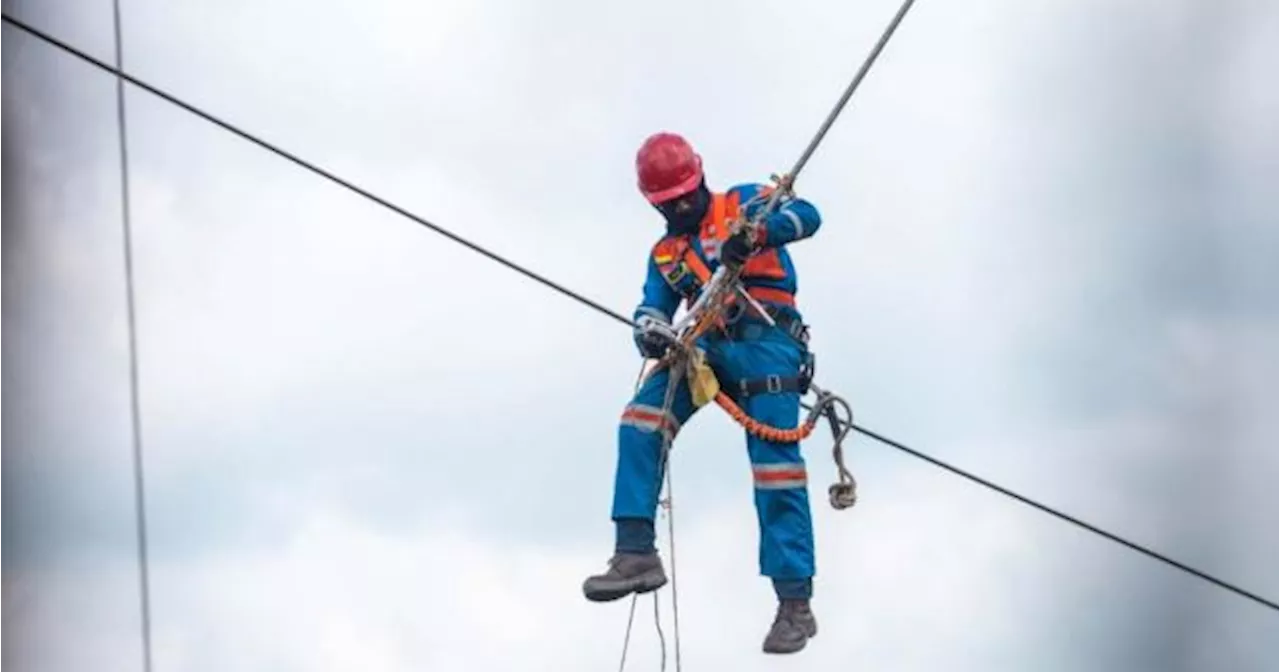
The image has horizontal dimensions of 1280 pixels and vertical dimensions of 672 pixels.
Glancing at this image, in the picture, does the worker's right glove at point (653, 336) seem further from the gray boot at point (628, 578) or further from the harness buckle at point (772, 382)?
the gray boot at point (628, 578)

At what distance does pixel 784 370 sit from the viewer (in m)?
11.7

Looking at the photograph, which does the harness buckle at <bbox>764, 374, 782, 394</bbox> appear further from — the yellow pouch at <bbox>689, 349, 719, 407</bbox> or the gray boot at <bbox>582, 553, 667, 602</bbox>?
the gray boot at <bbox>582, 553, 667, 602</bbox>

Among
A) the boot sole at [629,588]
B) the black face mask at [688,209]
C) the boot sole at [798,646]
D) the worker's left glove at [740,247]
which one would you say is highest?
the black face mask at [688,209]

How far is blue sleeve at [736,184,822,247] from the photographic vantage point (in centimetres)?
1142

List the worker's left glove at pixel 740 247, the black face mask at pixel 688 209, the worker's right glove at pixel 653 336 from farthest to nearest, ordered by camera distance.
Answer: the black face mask at pixel 688 209 < the worker's right glove at pixel 653 336 < the worker's left glove at pixel 740 247

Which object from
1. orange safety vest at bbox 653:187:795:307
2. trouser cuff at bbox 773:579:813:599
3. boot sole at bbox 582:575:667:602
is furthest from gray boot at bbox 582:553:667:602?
orange safety vest at bbox 653:187:795:307

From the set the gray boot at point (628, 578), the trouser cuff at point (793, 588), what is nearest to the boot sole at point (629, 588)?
the gray boot at point (628, 578)

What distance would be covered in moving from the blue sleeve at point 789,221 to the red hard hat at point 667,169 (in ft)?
1.00

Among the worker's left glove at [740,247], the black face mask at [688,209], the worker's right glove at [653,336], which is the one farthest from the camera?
the black face mask at [688,209]

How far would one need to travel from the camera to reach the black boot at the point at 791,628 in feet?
38.3

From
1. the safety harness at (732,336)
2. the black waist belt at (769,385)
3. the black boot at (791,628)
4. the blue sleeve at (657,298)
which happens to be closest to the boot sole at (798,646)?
the black boot at (791,628)

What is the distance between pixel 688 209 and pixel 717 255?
241 mm

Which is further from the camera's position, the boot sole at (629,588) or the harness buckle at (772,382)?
the harness buckle at (772,382)

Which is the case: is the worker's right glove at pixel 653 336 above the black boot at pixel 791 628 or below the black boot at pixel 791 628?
→ above
